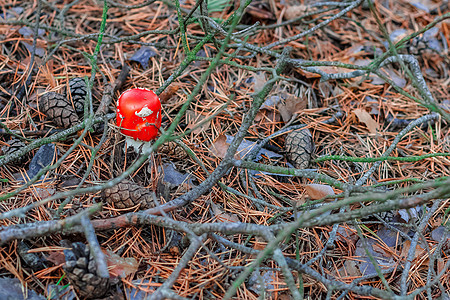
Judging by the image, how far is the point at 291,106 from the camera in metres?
2.73

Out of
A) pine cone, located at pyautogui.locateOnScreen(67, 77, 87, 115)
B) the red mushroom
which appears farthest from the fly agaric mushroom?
pine cone, located at pyautogui.locateOnScreen(67, 77, 87, 115)

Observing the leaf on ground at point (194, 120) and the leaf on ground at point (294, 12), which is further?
the leaf on ground at point (294, 12)

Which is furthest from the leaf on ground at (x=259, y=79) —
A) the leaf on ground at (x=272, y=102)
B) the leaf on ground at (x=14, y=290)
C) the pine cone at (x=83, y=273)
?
the leaf on ground at (x=14, y=290)

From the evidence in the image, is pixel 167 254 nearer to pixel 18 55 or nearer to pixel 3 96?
pixel 3 96

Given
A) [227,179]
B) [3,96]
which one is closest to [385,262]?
[227,179]

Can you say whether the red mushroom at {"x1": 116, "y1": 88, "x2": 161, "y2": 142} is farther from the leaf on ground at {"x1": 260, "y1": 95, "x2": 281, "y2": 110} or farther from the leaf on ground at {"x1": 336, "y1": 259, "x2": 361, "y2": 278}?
the leaf on ground at {"x1": 336, "y1": 259, "x2": 361, "y2": 278}

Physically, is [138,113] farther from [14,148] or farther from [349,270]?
[349,270]

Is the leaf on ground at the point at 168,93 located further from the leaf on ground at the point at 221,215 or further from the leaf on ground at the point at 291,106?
the leaf on ground at the point at 221,215

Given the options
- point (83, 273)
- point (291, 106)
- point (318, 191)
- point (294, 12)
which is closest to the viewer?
point (83, 273)

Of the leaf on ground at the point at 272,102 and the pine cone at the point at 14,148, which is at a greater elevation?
the leaf on ground at the point at 272,102

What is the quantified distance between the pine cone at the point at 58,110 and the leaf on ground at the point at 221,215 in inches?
40.8

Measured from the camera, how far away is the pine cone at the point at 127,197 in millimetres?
1999

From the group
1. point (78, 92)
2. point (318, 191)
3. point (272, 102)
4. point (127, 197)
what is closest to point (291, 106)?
point (272, 102)

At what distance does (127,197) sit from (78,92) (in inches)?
36.8
